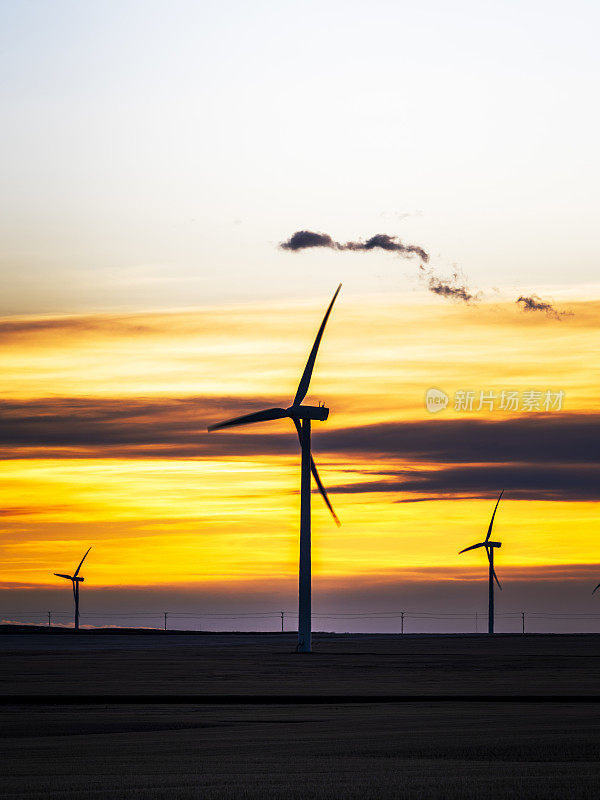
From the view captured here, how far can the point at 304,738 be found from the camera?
38375 mm

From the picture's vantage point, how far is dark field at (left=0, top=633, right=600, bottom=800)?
990 inches

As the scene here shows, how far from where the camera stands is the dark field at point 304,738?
25141 millimetres

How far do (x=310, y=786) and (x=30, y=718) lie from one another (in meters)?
25.4

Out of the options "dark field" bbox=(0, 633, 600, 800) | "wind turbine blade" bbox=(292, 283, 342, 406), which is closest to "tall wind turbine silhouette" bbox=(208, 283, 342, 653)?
"wind turbine blade" bbox=(292, 283, 342, 406)

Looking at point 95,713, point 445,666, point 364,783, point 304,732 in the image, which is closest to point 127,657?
point 445,666

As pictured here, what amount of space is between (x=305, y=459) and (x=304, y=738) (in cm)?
8257

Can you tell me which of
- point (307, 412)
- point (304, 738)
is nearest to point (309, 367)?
point (307, 412)

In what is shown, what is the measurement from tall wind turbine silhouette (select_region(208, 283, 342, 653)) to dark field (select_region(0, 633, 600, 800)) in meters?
35.2

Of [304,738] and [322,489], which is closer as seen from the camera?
[304,738]

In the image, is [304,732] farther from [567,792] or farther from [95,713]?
[567,792]

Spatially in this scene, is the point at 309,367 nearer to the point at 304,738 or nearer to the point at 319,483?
the point at 319,483

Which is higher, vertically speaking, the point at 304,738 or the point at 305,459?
the point at 305,459

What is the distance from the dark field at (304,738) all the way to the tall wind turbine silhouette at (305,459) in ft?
115

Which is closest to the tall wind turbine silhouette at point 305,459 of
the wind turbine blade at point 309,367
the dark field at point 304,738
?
the wind turbine blade at point 309,367
